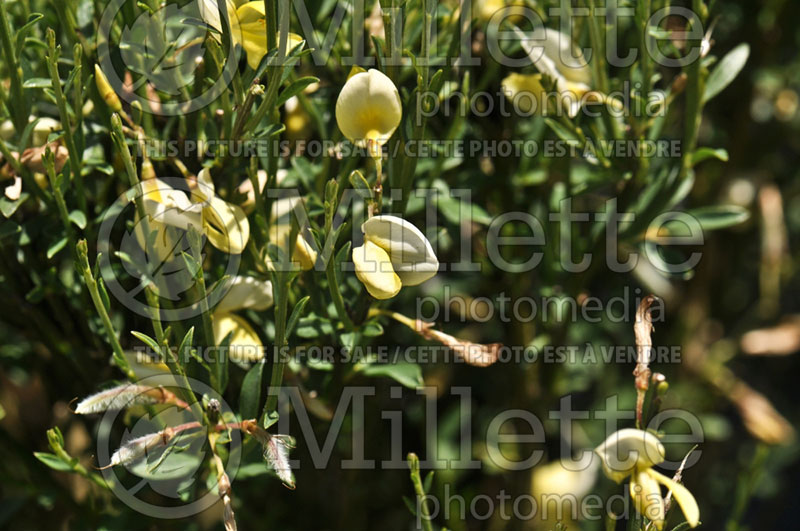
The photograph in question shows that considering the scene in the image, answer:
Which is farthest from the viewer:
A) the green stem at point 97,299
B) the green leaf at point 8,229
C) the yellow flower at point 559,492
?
the yellow flower at point 559,492

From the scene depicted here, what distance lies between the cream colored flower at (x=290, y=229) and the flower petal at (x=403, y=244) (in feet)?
0.19

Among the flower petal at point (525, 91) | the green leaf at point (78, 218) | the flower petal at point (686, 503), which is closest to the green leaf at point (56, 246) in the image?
the green leaf at point (78, 218)

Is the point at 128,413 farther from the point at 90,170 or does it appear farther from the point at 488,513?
the point at 488,513

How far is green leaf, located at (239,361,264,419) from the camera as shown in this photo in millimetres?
605

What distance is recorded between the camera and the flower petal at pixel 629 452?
62 centimetres

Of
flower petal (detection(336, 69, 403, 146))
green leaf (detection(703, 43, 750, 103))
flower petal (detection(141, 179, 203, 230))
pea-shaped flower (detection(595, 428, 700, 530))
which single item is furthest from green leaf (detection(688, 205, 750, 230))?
flower petal (detection(141, 179, 203, 230))

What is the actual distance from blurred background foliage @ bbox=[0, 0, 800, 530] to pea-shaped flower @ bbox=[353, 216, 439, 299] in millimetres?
121

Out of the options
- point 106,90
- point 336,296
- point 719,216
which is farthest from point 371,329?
point 719,216

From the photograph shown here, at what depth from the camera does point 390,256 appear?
58 centimetres

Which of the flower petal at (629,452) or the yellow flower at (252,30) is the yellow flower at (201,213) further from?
the flower petal at (629,452)

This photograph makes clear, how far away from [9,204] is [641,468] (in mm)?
513

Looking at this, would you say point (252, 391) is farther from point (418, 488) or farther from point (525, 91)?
point (525, 91)

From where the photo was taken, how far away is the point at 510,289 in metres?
0.85

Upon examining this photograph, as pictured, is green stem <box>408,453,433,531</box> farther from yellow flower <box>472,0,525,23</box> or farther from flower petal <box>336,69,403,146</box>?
yellow flower <box>472,0,525,23</box>
